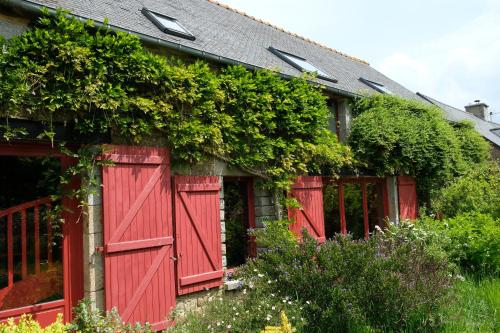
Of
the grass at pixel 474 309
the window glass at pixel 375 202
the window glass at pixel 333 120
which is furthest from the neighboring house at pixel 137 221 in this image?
the window glass at pixel 375 202

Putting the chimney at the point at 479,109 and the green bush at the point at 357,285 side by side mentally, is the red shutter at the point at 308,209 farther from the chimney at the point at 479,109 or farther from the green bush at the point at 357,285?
the chimney at the point at 479,109

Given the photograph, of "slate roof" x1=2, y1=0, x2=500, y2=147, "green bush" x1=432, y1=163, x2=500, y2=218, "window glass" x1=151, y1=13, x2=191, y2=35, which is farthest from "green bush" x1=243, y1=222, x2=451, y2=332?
"green bush" x1=432, y1=163, x2=500, y2=218

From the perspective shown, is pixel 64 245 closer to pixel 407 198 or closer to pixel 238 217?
pixel 238 217

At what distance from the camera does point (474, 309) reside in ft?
17.4

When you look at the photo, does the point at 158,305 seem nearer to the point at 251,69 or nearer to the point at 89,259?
the point at 89,259

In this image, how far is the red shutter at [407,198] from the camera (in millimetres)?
10109

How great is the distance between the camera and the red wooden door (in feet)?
15.4

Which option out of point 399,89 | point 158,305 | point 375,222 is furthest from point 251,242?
point 399,89

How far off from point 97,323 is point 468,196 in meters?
9.03

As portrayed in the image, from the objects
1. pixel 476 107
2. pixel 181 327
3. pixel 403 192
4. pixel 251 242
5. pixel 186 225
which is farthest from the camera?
pixel 476 107

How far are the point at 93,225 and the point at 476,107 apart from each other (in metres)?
27.2

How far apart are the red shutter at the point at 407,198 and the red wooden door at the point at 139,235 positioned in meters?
6.51

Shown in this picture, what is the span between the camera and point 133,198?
195 inches

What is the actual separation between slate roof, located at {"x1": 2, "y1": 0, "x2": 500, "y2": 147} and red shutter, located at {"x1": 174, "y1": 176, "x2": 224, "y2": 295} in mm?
1968
